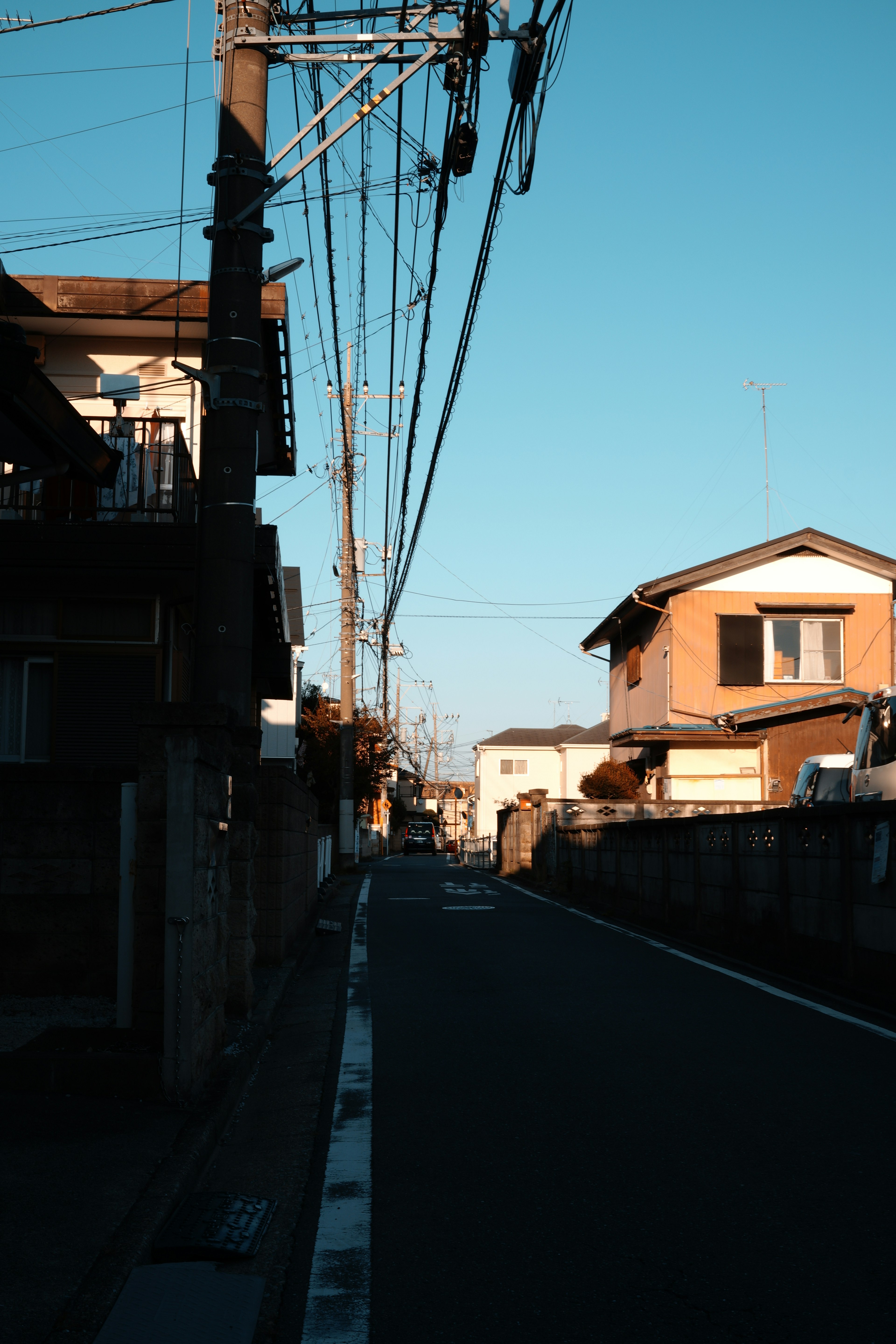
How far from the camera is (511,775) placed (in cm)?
6875

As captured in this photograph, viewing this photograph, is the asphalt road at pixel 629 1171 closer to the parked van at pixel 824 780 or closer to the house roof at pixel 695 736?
the parked van at pixel 824 780

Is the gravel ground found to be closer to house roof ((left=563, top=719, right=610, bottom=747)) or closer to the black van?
house roof ((left=563, top=719, right=610, bottom=747))

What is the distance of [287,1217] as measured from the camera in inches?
175

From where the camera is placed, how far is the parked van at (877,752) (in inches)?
570

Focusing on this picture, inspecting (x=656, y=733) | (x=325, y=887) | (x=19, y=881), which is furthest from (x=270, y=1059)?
(x=656, y=733)

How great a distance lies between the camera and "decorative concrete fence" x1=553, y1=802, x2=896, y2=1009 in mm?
9211

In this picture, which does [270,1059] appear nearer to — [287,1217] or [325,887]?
[287,1217]

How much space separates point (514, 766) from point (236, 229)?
6117 centimetres

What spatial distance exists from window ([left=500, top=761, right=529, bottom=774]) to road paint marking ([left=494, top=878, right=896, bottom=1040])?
5055 centimetres

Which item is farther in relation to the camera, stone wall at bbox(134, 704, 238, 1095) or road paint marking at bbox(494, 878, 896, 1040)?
road paint marking at bbox(494, 878, 896, 1040)

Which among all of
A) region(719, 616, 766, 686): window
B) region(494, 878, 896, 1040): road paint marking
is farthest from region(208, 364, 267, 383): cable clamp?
region(719, 616, 766, 686): window

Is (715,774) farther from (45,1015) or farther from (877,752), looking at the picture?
(45,1015)

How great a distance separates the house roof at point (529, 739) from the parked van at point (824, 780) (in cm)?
4376

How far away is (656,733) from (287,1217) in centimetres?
2744
